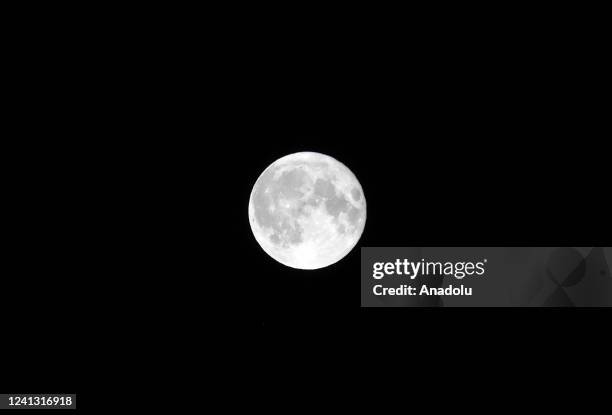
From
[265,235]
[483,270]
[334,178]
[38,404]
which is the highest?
[334,178]

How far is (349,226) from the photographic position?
8172 mm

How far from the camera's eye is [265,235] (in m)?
8.23

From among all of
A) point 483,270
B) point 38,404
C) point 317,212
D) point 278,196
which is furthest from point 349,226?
point 38,404

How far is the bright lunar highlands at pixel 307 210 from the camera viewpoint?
7.94m

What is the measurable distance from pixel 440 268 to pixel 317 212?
6.49 feet

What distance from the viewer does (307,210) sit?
7910mm

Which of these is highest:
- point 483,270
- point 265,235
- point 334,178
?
point 334,178

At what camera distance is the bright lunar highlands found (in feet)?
26.1

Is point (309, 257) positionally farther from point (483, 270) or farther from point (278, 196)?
point (483, 270)

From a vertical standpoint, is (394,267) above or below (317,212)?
below

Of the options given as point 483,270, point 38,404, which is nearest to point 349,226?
point 483,270

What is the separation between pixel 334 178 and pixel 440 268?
2.00 metres

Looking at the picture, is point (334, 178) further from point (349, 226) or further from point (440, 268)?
point (440, 268)

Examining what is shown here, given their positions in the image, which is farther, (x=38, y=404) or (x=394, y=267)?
(x=394, y=267)
